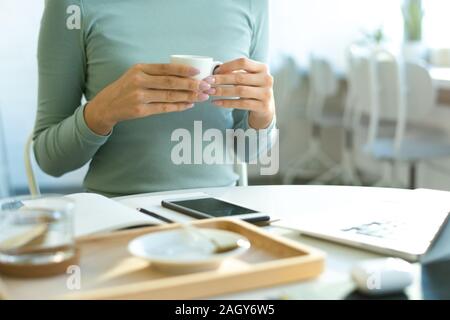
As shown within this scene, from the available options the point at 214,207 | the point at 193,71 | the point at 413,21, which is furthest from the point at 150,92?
the point at 413,21

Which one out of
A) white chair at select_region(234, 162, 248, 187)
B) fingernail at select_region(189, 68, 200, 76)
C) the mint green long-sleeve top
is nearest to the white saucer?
fingernail at select_region(189, 68, 200, 76)

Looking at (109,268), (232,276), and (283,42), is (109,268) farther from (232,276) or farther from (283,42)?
(283,42)

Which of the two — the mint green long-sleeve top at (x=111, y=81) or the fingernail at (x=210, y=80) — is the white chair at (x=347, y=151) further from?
the fingernail at (x=210, y=80)

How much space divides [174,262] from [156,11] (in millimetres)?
→ 813

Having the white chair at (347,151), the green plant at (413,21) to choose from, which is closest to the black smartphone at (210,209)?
the white chair at (347,151)

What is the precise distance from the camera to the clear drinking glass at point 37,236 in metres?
0.67

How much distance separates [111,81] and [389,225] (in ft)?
2.15

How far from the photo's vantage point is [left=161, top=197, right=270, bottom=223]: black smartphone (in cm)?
92

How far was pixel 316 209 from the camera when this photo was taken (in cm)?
104

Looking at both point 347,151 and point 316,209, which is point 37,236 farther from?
point 347,151

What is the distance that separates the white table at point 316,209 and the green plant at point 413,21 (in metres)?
2.93

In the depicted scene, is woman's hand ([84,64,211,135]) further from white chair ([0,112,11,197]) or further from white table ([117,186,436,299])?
white chair ([0,112,11,197])

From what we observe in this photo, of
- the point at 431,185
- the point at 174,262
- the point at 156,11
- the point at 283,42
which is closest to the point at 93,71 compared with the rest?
the point at 156,11

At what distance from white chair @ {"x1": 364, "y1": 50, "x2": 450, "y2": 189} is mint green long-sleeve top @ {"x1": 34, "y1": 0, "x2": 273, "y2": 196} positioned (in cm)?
175
